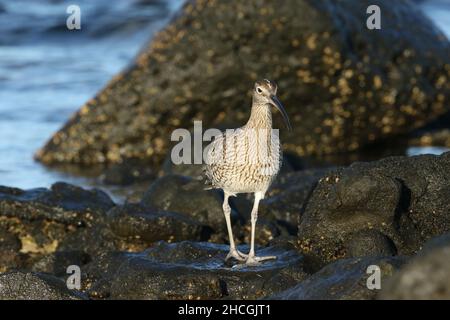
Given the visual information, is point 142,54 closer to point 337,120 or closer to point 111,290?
point 337,120

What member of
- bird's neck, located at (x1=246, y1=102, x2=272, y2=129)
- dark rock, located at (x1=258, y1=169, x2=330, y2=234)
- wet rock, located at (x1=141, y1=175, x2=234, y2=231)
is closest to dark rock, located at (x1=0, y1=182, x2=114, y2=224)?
wet rock, located at (x1=141, y1=175, x2=234, y2=231)

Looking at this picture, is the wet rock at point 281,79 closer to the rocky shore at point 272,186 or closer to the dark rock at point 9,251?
the rocky shore at point 272,186

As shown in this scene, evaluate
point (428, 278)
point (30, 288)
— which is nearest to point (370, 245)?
point (30, 288)

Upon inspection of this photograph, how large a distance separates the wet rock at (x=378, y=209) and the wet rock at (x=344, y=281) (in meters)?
1.22

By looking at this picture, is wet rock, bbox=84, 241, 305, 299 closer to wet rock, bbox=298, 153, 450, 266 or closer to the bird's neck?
wet rock, bbox=298, 153, 450, 266

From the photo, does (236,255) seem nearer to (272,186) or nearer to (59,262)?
(59,262)

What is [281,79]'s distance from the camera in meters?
12.7

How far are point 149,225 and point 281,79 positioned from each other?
172 inches

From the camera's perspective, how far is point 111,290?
302 inches

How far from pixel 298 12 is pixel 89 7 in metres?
12.8

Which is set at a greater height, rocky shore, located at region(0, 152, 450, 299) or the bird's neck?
the bird's neck

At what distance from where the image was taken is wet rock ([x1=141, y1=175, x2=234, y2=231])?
9664 millimetres

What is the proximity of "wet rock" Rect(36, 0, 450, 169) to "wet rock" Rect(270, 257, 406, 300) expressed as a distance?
6.58 meters
